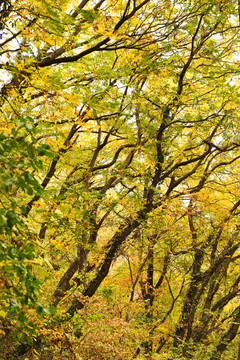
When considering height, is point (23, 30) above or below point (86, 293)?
above

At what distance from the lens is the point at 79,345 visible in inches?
235

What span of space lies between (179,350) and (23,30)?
33.5 ft

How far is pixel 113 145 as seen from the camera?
10820 millimetres

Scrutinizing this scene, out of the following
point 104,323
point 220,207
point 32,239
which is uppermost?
point 220,207

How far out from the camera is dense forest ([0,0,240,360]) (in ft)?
13.9

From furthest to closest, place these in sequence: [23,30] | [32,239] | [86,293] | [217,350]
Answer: [217,350] → [86,293] → [23,30] → [32,239]

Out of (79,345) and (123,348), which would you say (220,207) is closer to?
(123,348)

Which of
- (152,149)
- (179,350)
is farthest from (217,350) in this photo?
(152,149)

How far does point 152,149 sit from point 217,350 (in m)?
7.00

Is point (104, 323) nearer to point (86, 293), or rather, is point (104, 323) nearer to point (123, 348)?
point (123, 348)

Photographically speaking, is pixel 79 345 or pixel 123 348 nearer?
pixel 79 345

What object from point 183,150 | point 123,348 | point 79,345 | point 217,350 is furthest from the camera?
point 217,350

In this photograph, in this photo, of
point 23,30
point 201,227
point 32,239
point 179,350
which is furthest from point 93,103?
point 179,350

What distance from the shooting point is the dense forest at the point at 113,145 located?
422 cm
